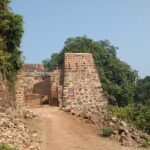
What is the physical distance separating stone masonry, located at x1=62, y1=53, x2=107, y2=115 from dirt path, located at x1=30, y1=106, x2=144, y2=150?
9.70 feet

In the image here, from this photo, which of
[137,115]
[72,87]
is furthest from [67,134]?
[72,87]

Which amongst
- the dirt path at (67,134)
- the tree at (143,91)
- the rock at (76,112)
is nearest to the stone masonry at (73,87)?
the rock at (76,112)

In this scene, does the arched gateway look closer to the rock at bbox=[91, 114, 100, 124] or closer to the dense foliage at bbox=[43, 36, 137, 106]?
the rock at bbox=[91, 114, 100, 124]

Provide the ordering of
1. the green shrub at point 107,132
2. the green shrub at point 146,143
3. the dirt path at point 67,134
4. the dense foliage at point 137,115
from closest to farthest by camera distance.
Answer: the dirt path at point 67,134 → the green shrub at point 146,143 → the green shrub at point 107,132 → the dense foliage at point 137,115

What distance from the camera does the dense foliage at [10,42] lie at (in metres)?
15.6

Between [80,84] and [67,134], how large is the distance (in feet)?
21.4

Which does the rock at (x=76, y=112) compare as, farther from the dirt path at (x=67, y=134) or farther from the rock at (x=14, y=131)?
the rock at (x=14, y=131)

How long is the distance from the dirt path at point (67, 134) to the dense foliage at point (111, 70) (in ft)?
40.2

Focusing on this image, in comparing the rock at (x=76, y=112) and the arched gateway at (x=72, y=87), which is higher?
the arched gateway at (x=72, y=87)

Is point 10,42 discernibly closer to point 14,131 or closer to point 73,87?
point 14,131

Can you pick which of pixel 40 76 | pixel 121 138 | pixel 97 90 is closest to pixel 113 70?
pixel 40 76

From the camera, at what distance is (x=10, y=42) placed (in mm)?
16016

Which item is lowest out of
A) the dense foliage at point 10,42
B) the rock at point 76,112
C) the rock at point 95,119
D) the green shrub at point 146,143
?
the green shrub at point 146,143

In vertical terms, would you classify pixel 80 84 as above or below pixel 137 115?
above
